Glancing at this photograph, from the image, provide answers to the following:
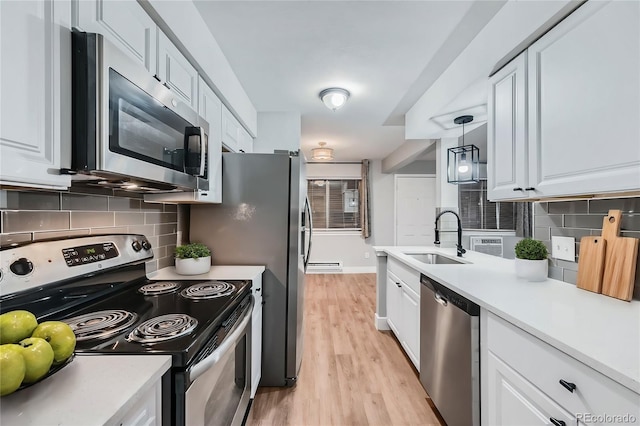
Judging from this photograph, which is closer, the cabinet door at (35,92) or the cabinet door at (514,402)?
the cabinet door at (35,92)

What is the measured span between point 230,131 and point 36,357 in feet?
6.65

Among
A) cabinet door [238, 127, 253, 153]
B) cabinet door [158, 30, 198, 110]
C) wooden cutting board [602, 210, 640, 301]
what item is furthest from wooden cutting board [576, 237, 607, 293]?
cabinet door [238, 127, 253, 153]

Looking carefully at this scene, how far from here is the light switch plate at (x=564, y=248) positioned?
155 cm

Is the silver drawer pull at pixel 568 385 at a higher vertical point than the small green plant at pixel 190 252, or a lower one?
lower

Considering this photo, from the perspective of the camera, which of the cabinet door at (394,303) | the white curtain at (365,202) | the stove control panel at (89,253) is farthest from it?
the white curtain at (365,202)

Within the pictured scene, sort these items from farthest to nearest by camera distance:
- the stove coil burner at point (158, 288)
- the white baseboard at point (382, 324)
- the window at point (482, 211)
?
the window at point (482, 211), the white baseboard at point (382, 324), the stove coil burner at point (158, 288)

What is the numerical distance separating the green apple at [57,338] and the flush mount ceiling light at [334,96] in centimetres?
248

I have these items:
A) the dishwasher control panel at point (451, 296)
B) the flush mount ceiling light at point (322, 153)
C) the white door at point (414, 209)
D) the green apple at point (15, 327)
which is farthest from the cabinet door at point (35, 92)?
the white door at point (414, 209)

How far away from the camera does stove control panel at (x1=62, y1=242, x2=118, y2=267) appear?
45.6 inches

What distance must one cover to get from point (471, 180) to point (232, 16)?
2309 millimetres

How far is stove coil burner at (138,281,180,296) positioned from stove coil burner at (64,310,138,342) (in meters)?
0.28

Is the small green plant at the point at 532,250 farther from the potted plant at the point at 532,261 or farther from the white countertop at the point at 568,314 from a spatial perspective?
the white countertop at the point at 568,314

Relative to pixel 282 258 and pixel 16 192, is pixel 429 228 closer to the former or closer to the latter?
pixel 282 258

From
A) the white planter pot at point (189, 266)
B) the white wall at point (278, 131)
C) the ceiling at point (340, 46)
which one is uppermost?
the ceiling at point (340, 46)
